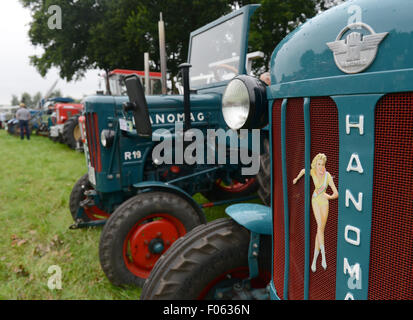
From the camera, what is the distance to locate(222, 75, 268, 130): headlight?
1.12 meters

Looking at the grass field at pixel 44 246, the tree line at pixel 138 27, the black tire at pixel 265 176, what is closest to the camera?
the grass field at pixel 44 246

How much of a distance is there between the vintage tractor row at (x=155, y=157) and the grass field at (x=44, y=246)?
18cm

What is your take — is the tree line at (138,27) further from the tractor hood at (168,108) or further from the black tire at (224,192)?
the tractor hood at (168,108)

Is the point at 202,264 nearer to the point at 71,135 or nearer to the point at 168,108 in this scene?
the point at 168,108

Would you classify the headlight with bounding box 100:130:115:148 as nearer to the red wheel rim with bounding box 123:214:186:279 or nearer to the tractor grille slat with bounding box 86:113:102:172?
the tractor grille slat with bounding box 86:113:102:172

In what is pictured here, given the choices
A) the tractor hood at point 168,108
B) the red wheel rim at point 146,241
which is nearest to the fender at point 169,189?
the red wheel rim at point 146,241

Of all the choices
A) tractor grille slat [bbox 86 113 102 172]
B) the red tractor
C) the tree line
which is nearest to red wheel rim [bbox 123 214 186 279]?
tractor grille slat [bbox 86 113 102 172]

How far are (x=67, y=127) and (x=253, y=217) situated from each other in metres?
8.67

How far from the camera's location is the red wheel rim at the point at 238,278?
4.36 ft

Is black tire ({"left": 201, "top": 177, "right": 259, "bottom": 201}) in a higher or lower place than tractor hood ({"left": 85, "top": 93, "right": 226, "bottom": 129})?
lower

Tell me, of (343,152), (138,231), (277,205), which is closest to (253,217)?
(277,205)

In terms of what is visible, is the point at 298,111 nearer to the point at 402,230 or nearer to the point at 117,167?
the point at 402,230

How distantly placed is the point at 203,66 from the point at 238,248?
2.28m

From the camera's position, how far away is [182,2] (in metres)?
13.2
